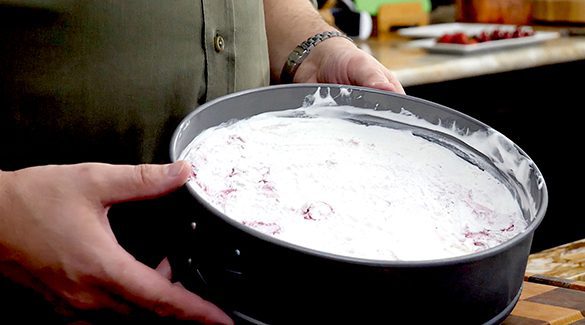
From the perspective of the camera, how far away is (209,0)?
3.49 feet

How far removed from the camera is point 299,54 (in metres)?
1.30

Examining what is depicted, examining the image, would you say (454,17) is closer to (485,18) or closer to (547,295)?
(485,18)

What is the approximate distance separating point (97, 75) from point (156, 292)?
356 millimetres

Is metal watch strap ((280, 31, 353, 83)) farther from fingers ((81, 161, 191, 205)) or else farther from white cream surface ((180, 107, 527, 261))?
fingers ((81, 161, 191, 205))

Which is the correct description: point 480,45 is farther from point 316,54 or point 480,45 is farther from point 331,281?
point 331,281

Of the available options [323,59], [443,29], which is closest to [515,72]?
[443,29]

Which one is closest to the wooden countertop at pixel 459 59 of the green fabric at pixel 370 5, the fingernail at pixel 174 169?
the green fabric at pixel 370 5

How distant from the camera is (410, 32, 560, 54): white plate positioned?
→ 9.38 feet

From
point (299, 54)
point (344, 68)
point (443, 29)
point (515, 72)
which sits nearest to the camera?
point (344, 68)

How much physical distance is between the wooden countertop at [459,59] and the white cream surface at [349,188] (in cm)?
153

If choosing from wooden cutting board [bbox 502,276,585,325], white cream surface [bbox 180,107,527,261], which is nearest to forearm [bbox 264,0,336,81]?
white cream surface [bbox 180,107,527,261]

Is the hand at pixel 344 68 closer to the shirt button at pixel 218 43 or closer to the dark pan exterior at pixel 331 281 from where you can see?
the shirt button at pixel 218 43

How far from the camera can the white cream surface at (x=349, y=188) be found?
2.56ft

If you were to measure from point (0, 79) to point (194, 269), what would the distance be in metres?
0.43
